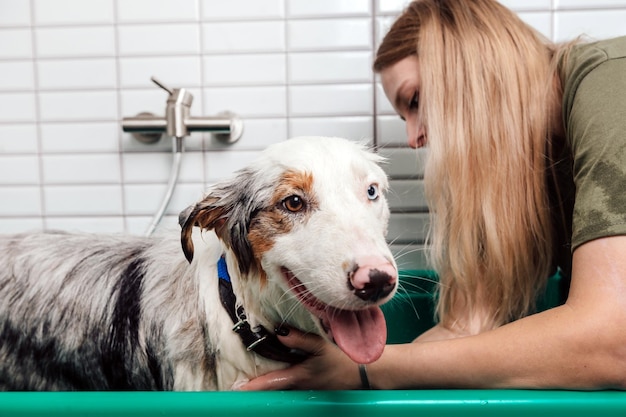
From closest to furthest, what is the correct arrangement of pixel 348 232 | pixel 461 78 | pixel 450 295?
pixel 348 232 < pixel 461 78 < pixel 450 295

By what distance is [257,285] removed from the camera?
0.85m

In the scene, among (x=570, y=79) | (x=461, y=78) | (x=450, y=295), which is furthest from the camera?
(x=450, y=295)

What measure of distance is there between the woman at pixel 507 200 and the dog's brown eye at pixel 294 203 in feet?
0.70

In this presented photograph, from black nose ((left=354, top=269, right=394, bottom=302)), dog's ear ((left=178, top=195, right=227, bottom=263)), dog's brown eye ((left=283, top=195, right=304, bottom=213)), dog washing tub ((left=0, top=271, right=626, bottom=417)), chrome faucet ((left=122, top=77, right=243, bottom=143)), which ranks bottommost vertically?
dog washing tub ((left=0, top=271, right=626, bottom=417))

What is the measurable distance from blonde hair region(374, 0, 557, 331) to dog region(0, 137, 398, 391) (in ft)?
0.74

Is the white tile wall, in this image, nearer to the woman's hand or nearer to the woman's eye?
the woman's eye

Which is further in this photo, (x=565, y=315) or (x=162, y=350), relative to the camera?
(x=162, y=350)

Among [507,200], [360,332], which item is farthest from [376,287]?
[507,200]

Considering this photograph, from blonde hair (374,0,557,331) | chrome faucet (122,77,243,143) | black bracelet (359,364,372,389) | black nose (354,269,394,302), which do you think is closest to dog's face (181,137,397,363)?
black nose (354,269,394,302)

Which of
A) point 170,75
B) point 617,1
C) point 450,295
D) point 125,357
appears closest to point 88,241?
point 125,357

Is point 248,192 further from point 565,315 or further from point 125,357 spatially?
point 565,315

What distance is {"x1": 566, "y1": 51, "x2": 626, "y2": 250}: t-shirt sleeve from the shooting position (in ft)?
2.51

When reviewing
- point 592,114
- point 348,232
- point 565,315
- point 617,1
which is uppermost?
point 617,1

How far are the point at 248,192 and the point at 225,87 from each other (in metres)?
0.81
